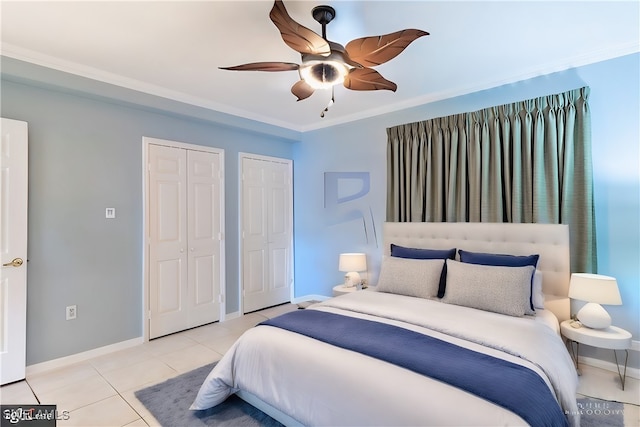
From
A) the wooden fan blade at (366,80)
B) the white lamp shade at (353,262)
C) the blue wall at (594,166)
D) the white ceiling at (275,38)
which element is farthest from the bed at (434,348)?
the wooden fan blade at (366,80)

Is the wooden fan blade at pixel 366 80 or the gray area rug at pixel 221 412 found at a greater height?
the wooden fan blade at pixel 366 80

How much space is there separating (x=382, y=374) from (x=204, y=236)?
9.78ft

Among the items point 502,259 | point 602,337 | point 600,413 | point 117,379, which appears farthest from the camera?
point 502,259

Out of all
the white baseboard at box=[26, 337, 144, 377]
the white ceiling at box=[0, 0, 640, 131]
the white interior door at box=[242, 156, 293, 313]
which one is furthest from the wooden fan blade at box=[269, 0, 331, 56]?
the white baseboard at box=[26, 337, 144, 377]

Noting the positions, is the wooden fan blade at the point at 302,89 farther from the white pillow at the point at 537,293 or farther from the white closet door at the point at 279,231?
the white pillow at the point at 537,293

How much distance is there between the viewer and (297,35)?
1815 mm

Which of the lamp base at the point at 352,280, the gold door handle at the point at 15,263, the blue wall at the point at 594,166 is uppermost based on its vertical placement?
the blue wall at the point at 594,166

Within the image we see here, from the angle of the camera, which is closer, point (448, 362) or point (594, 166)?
point (448, 362)

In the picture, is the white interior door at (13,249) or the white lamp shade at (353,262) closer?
the white interior door at (13,249)

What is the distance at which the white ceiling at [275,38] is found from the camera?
2066 millimetres

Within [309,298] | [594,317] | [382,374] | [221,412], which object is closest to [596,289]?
[594,317]

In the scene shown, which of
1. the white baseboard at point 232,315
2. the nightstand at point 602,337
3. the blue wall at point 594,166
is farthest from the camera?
the white baseboard at point 232,315

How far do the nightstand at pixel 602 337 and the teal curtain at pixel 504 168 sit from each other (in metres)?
0.51

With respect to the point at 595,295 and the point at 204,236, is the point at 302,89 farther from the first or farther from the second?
the point at 595,295
